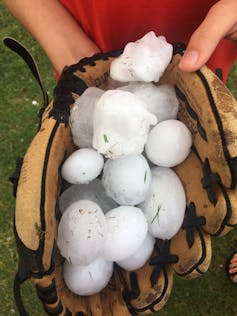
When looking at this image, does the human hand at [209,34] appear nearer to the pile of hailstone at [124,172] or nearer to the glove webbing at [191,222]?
the pile of hailstone at [124,172]

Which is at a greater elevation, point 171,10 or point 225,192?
point 171,10

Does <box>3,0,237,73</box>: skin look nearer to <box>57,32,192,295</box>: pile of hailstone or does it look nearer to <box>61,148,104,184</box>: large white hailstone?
<box>57,32,192,295</box>: pile of hailstone

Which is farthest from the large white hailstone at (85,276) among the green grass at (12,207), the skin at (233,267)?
the skin at (233,267)

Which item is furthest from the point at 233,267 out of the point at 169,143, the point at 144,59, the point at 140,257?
the point at 144,59

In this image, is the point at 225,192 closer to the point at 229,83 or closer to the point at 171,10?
the point at 171,10

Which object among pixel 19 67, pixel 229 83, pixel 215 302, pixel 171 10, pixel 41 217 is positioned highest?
pixel 171 10

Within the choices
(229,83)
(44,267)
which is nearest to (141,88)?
(44,267)
